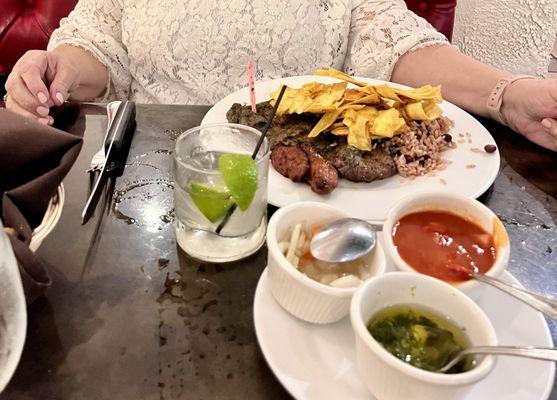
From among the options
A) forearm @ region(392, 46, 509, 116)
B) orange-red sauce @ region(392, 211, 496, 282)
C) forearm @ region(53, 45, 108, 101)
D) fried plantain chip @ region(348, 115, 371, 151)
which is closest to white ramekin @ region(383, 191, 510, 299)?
orange-red sauce @ region(392, 211, 496, 282)

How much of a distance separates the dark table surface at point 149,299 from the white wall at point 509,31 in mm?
2041

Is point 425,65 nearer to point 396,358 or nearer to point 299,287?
point 299,287

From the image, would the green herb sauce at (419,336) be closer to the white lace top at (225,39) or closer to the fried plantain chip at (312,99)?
the fried plantain chip at (312,99)

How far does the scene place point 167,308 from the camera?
3.22 feet

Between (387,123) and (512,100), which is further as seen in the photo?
Result: (512,100)

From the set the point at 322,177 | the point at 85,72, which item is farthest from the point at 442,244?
the point at 85,72

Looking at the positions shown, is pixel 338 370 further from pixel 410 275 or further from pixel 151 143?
pixel 151 143

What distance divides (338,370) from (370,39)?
136cm

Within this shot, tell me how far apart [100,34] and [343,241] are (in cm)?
134

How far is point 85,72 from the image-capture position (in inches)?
68.9

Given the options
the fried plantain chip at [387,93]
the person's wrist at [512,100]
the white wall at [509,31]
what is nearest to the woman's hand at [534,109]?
the person's wrist at [512,100]

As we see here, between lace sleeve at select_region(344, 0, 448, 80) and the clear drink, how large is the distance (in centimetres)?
89

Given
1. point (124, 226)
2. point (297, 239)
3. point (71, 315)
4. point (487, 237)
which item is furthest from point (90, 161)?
point (487, 237)

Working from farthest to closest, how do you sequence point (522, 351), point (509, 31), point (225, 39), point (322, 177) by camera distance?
point (509, 31)
point (225, 39)
point (322, 177)
point (522, 351)
